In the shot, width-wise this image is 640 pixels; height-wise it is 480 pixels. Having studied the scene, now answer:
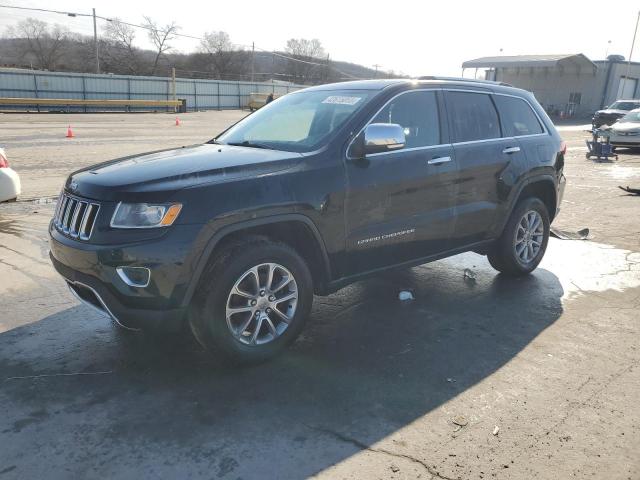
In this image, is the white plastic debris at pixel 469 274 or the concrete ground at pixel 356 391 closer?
the concrete ground at pixel 356 391

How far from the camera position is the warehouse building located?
179ft

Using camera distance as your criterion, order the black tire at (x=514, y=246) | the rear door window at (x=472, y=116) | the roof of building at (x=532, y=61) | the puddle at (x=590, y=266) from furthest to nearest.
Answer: the roof of building at (x=532, y=61)
the puddle at (x=590, y=266)
the black tire at (x=514, y=246)
the rear door window at (x=472, y=116)

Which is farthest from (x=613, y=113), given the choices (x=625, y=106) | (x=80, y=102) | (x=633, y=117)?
(x=80, y=102)

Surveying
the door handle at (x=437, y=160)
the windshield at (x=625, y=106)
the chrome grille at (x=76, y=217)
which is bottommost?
the chrome grille at (x=76, y=217)

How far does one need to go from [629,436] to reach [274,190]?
2456mm

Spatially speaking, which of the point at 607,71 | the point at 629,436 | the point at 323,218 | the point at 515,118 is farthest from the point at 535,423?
the point at 607,71

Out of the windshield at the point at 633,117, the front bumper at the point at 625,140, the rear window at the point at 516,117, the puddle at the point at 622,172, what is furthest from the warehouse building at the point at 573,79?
the rear window at the point at 516,117

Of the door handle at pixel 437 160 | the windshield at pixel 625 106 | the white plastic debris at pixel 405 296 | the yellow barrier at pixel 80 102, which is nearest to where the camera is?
the door handle at pixel 437 160

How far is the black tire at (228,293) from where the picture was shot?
3309mm

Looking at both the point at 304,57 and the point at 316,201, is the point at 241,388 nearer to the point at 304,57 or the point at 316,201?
the point at 316,201

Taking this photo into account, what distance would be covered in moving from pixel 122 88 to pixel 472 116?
42548 millimetres

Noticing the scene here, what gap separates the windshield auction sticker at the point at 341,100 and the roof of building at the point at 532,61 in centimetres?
5286

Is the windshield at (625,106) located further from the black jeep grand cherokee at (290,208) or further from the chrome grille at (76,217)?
the chrome grille at (76,217)

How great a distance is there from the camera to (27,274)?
5.18 m
